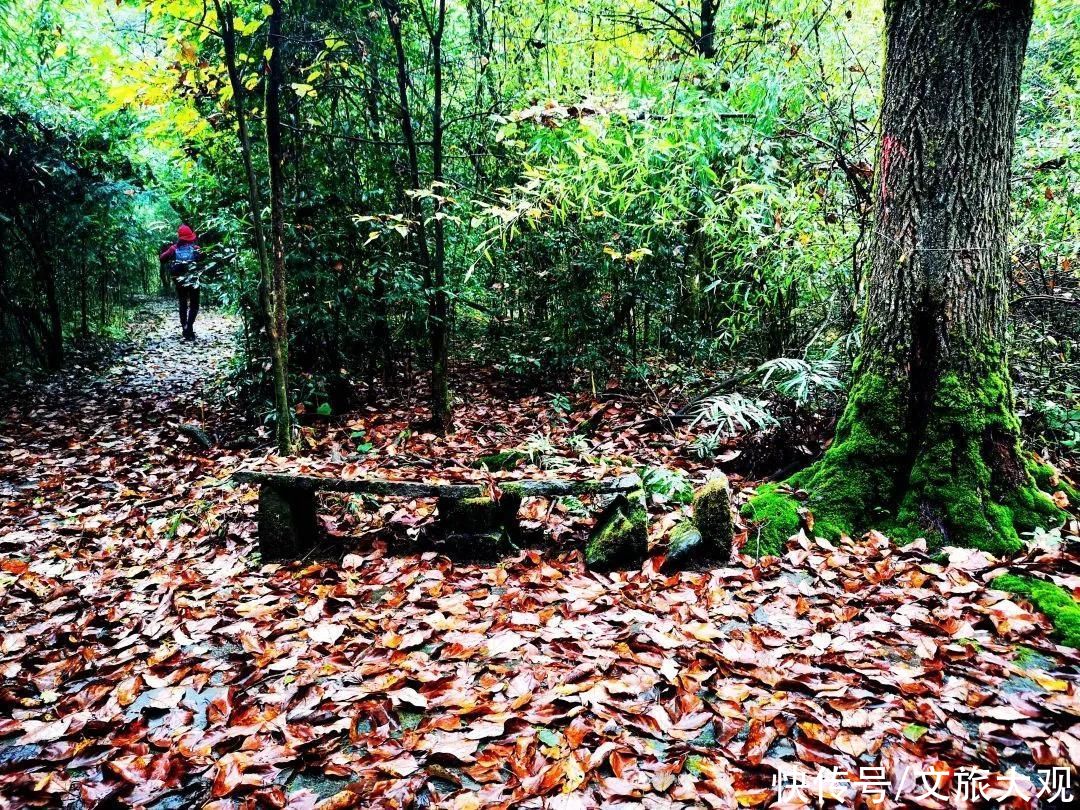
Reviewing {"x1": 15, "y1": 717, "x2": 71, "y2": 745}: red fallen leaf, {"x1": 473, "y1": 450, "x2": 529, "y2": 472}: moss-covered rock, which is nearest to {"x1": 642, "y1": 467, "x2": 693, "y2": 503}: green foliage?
{"x1": 473, "y1": 450, "x2": 529, "y2": 472}: moss-covered rock

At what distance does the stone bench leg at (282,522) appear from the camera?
372 cm

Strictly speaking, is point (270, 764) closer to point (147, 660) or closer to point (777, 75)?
point (147, 660)

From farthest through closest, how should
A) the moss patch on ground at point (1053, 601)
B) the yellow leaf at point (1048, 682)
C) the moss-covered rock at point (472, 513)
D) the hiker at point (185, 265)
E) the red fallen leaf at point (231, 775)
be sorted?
the hiker at point (185, 265) → the moss-covered rock at point (472, 513) → the moss patch on ground at point (1053, 601) → the yellow leaf at point (1048, 682) → the red fallen leaf at point (231, 775)

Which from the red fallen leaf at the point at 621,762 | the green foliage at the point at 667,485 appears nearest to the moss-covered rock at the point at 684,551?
the green foliage at the point at 667,485

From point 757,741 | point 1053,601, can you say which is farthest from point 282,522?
point 1053,601

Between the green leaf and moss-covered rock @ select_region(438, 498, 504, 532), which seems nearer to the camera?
the green leaf

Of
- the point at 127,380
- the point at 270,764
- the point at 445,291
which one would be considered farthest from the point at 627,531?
the point at 127,380

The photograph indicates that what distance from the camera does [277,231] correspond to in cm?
495

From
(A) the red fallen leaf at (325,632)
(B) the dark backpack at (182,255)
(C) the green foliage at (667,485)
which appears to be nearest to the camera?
(A) the red fallen leaf at (325,632)

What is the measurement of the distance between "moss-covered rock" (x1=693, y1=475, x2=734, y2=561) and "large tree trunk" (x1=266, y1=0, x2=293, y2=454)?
358 centimetres

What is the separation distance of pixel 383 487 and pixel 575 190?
9.10 ft

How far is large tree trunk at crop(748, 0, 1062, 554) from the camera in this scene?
3158 mm

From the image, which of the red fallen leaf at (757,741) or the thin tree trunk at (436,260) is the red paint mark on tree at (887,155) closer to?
the red fallen leaf at (757,741)

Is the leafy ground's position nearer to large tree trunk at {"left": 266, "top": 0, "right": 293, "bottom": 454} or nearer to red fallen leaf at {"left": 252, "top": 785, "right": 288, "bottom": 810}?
red fallen leaf at {"left": 252, "top": 785, "right": 288, "bottom": 810}
